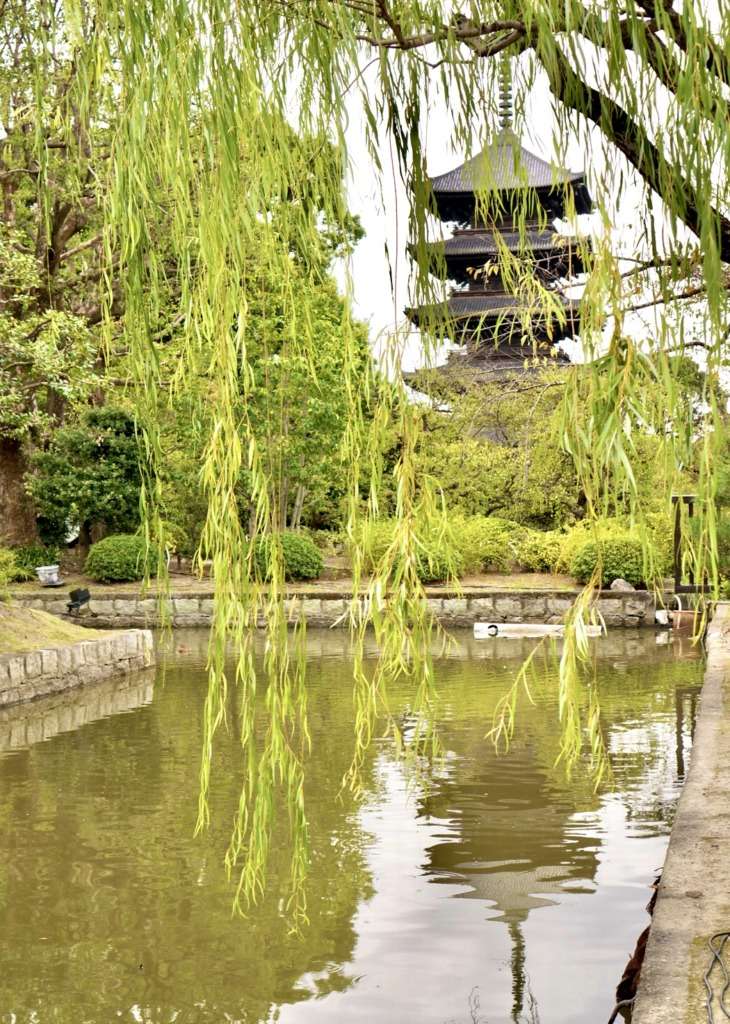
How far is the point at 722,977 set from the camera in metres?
2.74

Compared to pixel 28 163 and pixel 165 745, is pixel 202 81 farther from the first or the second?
pixel 28 163

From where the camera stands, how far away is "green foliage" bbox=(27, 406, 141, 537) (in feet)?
63.4

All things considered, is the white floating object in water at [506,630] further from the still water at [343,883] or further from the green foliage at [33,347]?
the still water at [343,883]

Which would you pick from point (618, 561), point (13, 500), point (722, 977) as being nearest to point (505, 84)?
point (722, 977)

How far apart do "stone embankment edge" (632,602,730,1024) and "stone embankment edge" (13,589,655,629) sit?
11.2m

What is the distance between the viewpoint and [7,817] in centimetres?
630

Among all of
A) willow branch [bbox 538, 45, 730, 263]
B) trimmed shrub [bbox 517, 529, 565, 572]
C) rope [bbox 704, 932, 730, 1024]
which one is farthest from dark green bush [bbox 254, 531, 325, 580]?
willow branch [bbox 538, 45, 730, 263]

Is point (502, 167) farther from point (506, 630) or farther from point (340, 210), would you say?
point (506, 630)

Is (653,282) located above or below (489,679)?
above

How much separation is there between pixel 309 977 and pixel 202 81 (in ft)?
9.35

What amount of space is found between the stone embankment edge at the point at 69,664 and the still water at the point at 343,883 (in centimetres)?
123

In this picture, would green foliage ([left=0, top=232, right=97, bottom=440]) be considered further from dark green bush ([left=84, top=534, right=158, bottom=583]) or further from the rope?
the rope

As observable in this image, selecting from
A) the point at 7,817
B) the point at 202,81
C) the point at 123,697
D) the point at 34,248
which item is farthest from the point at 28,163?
the point at 202,81

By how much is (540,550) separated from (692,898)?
53.9 feet
